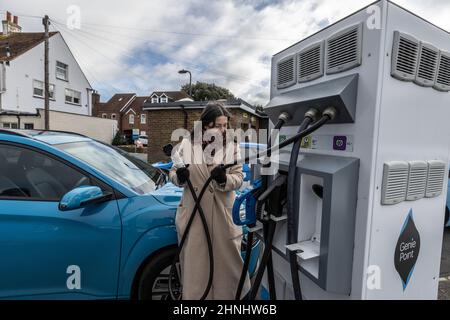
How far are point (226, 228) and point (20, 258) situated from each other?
4.87 feet

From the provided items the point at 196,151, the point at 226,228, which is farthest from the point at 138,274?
the point at 196,151

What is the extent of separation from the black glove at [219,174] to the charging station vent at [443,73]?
3.79ft

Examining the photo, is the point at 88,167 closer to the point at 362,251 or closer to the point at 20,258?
the point at 20,258

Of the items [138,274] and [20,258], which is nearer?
[20,258]

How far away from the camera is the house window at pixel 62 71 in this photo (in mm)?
21734

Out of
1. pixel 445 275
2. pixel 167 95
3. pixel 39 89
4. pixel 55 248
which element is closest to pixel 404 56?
pixel 55 248

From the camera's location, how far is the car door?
2.04m

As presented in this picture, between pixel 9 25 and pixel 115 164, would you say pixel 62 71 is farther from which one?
pixel 115 164

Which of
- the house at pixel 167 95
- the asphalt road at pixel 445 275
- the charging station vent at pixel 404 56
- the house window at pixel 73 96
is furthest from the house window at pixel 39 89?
the charging station vent at pixel 404 56

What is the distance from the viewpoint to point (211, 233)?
205cm

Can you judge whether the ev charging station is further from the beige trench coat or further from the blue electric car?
the blue electric car

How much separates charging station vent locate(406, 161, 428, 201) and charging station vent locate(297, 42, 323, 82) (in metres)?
0.59

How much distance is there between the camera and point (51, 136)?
252 centimetres

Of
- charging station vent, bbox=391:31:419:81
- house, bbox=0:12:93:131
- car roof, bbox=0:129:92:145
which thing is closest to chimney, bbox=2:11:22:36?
house, bbox=0:12:93:131
